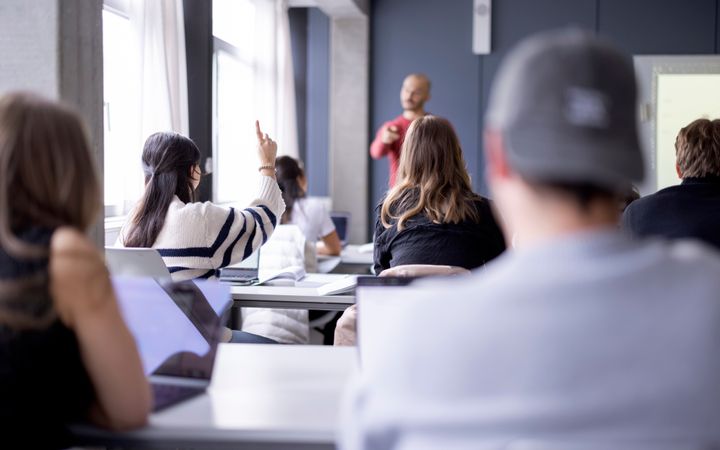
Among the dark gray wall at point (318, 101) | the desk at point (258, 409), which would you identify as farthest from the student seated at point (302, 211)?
the dark gray wall at point (318, 101)

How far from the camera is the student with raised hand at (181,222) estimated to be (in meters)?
2.97

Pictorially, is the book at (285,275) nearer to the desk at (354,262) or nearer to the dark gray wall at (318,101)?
the desk at (354,262)

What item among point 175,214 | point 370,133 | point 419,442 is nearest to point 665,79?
point 370,133

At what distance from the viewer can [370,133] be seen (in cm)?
828

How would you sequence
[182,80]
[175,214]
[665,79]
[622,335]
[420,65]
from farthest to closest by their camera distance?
[420,65] → [665,79] → [182,80] → [175,214] → [622,335]

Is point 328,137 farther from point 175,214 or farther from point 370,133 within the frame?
point 175,214

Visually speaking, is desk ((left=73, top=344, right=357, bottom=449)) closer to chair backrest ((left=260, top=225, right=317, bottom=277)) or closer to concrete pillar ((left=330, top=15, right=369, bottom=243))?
chair backrest ((left=260, top=225, right=317, bottom=277))

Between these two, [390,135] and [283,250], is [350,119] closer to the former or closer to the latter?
[390,135]

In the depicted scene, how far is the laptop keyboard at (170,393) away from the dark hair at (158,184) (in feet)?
4.37

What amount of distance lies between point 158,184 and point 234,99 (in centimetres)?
389

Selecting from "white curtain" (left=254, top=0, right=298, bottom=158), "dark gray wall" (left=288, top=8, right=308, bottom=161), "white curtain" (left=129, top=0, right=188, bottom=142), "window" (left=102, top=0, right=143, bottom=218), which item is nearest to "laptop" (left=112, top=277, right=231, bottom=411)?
"window" (left=102, top=0, right=143, bottom=218)

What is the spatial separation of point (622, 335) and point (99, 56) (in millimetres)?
1879

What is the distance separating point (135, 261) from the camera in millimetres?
2713

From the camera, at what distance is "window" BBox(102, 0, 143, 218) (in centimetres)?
436
